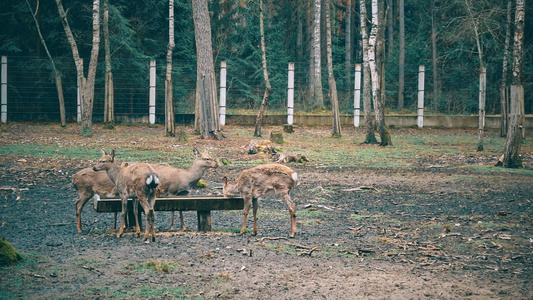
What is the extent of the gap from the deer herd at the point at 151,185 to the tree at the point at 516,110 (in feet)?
26.7

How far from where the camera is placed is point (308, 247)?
768 centimetres

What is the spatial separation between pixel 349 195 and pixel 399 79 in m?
20.4

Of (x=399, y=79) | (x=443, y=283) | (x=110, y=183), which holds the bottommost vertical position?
(x=443, y=283)

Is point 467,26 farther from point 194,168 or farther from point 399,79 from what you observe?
point 194,168

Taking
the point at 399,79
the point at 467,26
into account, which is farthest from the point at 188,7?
the point at 467,26

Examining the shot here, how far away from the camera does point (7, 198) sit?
1074cm

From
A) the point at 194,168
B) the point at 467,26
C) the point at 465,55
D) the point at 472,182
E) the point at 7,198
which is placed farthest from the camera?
the point at 465,55

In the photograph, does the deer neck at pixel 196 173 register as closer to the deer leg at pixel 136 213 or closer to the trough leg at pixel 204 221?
the trough leg at pixel 204 221

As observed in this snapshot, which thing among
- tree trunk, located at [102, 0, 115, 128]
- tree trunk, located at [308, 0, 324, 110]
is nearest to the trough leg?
tree trunk, located at [102, 0, 115, 128]

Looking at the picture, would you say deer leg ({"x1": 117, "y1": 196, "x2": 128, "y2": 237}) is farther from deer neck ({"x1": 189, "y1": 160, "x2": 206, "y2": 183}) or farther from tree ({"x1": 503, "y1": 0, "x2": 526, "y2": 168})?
tree ({"x1": 503, "y1": 0, "x2": 526, "y2": 168})

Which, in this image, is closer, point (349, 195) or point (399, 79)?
point (349, 195)

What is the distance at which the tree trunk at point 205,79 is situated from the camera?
20906 mm

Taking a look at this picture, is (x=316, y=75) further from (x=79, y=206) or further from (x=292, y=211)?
(x=79, y=206)

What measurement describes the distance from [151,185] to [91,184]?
148cm
